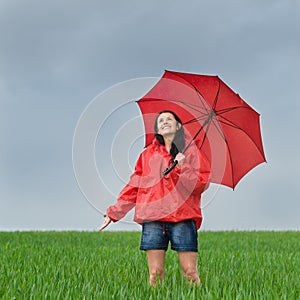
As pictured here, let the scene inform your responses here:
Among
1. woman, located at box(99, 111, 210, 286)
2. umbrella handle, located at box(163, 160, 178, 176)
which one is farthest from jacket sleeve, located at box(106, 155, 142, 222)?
umbrella handle, located at box(163, 160, 178, 176)

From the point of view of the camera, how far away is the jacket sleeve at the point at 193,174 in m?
4.35

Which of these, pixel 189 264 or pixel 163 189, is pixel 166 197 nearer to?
pixel 163 189

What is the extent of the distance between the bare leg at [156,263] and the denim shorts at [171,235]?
0.06 m

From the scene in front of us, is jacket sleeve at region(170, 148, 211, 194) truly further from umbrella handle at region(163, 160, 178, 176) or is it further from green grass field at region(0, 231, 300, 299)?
green grass field at region(0, 231, 300, 299)

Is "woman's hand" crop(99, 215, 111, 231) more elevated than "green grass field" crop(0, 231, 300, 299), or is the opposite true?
"woman's hand" crop(99, 215, 111, 231)

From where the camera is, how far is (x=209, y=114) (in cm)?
523

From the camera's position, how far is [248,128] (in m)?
5.68

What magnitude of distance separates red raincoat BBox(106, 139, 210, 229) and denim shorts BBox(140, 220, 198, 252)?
7 centimetres

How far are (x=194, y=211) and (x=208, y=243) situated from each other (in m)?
8.52

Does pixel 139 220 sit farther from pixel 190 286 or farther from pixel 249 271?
pixel 249 271

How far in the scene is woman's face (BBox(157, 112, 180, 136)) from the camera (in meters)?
4.60

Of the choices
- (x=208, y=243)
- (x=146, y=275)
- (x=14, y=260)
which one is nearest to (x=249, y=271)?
(x=146, y=275)

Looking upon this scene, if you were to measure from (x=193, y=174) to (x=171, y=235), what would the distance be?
0.59 meters

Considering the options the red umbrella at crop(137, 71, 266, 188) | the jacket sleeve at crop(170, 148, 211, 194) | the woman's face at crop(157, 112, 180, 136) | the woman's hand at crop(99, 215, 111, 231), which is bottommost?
the woman's hand at crop(99, 215, 111, 231)
